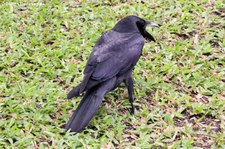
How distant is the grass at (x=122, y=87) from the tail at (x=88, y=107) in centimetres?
10

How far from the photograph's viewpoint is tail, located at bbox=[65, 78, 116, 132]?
4.36 m

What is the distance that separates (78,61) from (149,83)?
3.56ft

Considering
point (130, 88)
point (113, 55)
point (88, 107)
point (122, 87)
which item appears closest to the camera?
point (88, 107)

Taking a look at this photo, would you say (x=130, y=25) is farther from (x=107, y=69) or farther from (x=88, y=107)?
(x=88, y=107)

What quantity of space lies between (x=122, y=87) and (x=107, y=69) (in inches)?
32.7

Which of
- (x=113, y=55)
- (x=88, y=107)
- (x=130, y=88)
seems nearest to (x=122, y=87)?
(x=130, y=88)

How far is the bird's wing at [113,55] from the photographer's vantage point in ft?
14.9

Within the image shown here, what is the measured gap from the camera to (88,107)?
14.6 feet

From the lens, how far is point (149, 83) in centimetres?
532

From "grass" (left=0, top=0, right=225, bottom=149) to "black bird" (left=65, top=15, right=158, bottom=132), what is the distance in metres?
0.21

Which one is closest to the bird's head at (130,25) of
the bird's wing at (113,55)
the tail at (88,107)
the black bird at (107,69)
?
the black bird at (107,69)

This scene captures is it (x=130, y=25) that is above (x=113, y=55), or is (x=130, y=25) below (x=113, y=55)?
above

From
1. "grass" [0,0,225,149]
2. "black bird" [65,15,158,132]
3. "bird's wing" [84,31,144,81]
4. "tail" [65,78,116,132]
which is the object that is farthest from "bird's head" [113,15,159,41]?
"tail" [65,78,116,132]

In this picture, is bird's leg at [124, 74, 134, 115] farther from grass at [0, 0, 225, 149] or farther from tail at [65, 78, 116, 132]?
tail at [65, 78, 116, 132]
